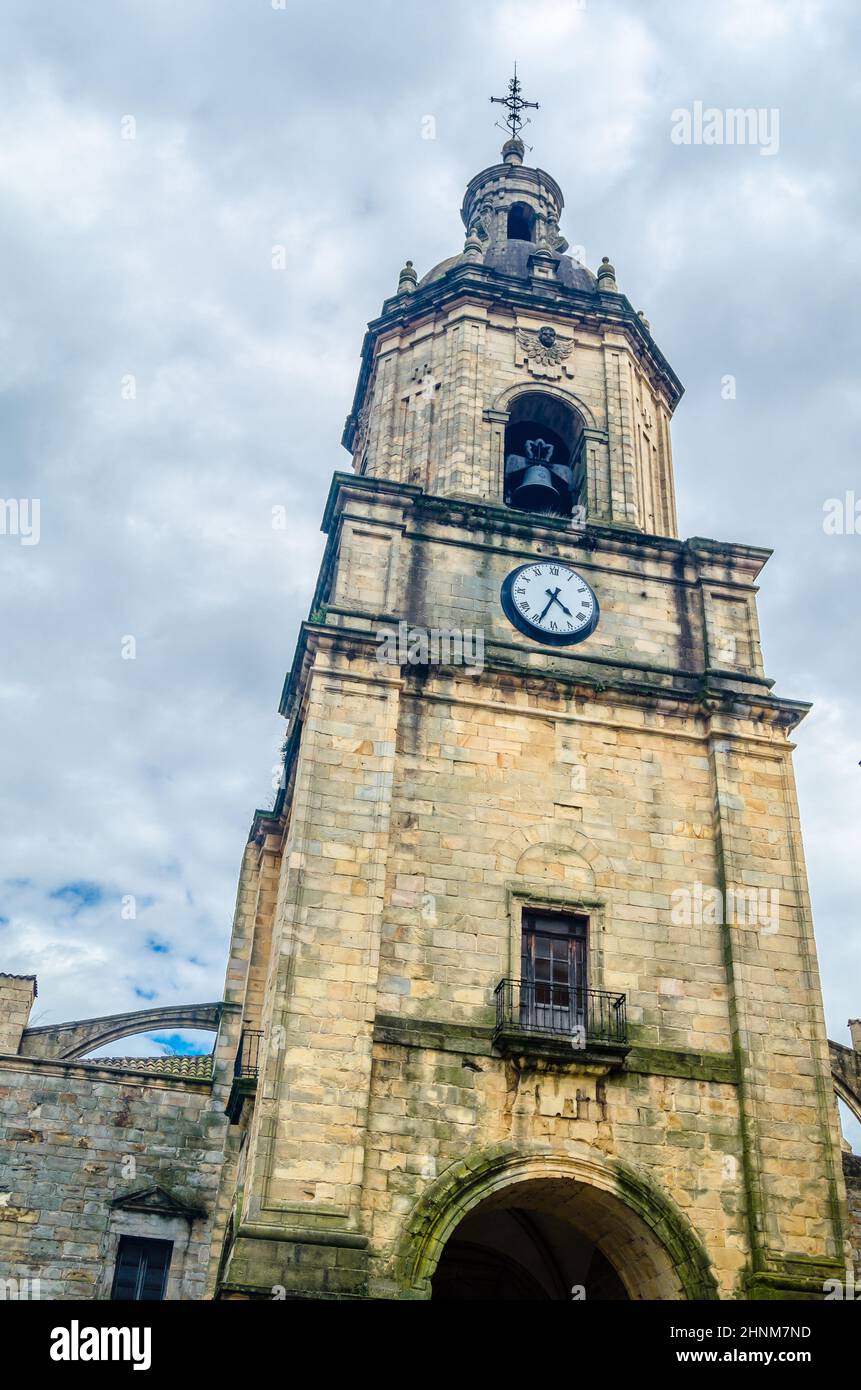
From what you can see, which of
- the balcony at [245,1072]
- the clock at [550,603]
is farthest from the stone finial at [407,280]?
the balcony at [245,1072]

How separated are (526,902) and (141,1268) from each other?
8.26 m

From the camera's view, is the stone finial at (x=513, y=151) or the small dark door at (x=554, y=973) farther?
the stone finial at (x=513, y=151)

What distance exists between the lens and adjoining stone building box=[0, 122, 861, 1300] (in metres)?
14.5

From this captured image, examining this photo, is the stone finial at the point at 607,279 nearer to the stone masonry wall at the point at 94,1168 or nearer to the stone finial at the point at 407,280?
the stone finial at the point at 407,280

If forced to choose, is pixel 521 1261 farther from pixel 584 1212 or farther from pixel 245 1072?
pixel 245 1072

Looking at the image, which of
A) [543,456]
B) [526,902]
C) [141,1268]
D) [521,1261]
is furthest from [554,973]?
[543,456]

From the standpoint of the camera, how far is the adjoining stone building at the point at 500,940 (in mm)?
14539

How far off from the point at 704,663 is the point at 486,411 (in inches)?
218

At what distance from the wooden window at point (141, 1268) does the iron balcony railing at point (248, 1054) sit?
2769 millimetres

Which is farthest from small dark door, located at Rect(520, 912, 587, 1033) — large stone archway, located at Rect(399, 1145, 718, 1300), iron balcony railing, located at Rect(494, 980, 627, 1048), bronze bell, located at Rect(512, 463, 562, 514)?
bronze bell, located at Rect(512, 463, 562, 514)

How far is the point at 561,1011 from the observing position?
15742 mm

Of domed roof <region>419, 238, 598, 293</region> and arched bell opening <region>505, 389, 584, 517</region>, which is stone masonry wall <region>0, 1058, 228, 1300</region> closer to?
arched bell opening <region>505, 389, 584, 517</region>

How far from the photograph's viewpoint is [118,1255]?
61.6 ft
